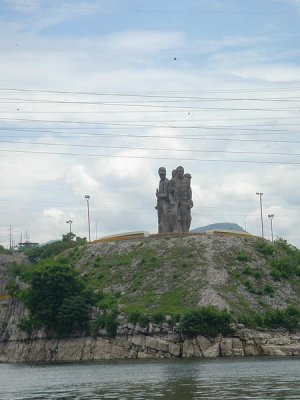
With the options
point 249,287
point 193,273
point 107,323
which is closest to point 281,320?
point 249,287

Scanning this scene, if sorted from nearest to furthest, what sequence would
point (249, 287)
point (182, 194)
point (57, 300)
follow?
point (57, 300) → point (249, 287) → point (182, 194)

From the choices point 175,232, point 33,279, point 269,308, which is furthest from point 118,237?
point 269,308

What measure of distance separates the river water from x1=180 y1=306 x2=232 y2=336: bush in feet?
25.9

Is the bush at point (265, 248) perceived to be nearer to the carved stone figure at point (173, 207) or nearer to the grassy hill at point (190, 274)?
the grassy hill at point (190, 274)

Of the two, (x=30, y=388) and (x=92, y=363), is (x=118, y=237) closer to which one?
(x=92, y=363)

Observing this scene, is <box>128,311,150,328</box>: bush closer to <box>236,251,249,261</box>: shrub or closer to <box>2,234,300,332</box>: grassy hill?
<box>2,234,300,332</box>: grassy hill

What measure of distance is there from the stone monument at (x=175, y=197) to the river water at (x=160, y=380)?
31.9m

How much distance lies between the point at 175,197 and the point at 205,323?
83.8 feet

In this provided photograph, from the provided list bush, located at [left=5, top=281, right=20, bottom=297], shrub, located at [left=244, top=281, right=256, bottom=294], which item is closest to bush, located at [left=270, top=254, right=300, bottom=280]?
shrub, located at [left=244, top=281, right=256, bottom=294]

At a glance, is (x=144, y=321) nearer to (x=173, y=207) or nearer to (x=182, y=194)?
(x=173, y=207)

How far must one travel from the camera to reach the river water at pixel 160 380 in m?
67.1

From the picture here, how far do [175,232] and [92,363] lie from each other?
32.8m

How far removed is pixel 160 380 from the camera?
78.3 metres

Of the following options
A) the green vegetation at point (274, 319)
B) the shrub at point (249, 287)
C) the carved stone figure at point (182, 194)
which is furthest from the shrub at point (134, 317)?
the carved stone figure at point (182, 194)
